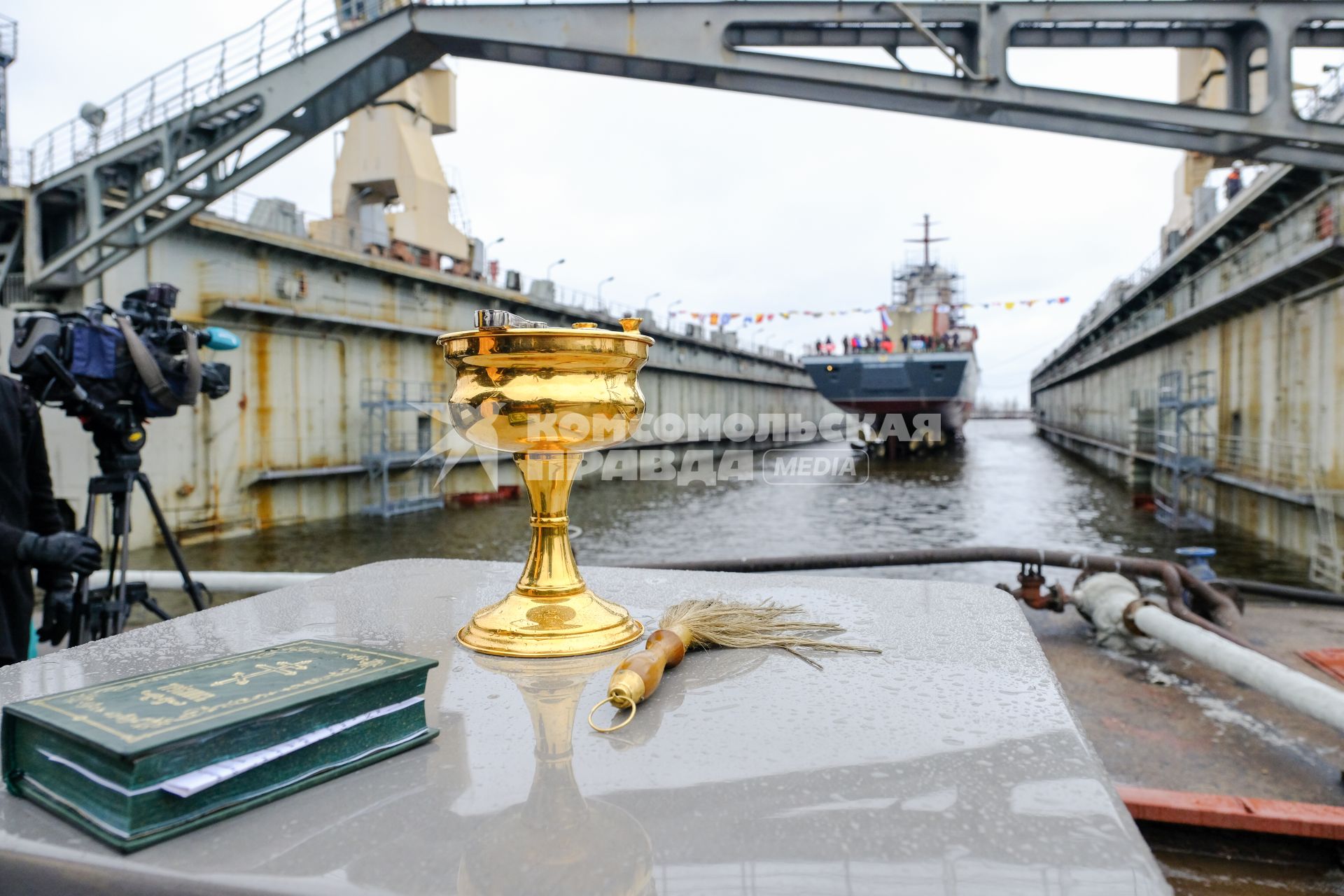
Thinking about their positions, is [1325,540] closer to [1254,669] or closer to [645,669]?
[1254,669]

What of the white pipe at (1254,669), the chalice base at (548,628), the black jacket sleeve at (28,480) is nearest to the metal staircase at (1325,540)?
the white pipe at (1254,669)

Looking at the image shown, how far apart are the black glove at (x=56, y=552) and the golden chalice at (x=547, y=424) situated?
1.96 meters

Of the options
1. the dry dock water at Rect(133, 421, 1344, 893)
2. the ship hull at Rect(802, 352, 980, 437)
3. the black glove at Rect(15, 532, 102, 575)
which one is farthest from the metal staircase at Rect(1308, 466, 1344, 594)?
the ship hull at Rect(802, 352, 980, 437)

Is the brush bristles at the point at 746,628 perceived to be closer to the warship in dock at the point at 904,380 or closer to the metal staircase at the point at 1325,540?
the metal staircase at the point at 1325,540

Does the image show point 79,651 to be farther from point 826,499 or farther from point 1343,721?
point 826,499

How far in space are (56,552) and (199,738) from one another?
2.41m

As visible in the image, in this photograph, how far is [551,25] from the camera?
8062mm

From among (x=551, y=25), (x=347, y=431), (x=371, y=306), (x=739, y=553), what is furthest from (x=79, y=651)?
(x=371, y=306)

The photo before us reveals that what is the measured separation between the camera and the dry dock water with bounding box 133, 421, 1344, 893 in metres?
3.12

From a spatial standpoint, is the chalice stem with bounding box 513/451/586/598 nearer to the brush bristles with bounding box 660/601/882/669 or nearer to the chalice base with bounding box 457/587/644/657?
the chalice base with bounding box 457/587/644/657

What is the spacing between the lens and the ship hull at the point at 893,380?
96.2 feet

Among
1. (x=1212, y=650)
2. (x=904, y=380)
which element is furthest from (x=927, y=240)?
(x=1212, y=650)

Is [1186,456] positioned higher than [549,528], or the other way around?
[549,528]

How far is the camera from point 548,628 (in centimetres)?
155
